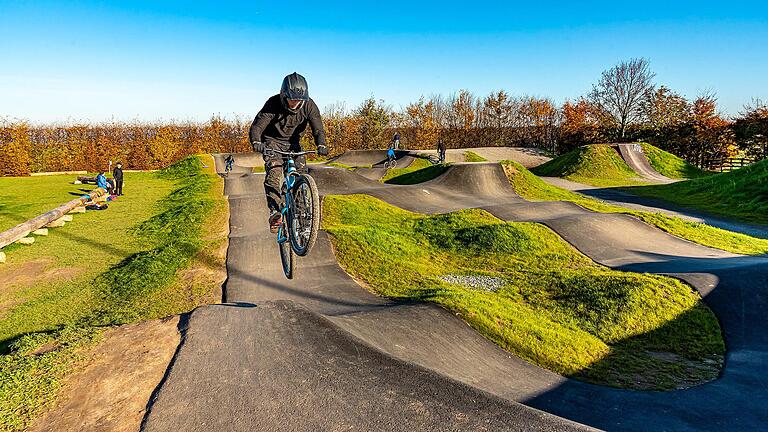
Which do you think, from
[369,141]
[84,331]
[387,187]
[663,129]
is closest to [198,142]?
[369,141]

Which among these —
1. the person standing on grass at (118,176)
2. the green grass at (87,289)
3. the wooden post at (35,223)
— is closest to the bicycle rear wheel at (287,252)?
the green grass at (87,289)

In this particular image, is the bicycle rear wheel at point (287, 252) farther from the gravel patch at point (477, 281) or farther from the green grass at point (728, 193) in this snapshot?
the green grass at point (728, 193)

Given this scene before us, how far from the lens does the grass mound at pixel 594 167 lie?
3170 cm

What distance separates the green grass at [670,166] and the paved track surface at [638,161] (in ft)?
1.72

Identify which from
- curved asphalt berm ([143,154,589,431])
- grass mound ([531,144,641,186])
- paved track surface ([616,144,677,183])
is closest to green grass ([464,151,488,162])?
grass mound ([531,144,641,186])

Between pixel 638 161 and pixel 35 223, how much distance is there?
38.5 meters

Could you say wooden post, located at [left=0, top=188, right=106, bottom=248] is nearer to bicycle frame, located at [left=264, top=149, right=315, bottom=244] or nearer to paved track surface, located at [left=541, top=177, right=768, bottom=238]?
bicycle frame, located at [left=264, top=149, right=315, bottom=244]

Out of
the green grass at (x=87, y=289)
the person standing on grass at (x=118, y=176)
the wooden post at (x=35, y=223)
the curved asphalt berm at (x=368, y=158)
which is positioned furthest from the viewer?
the curved asphalt berm at (x=368, y=158)

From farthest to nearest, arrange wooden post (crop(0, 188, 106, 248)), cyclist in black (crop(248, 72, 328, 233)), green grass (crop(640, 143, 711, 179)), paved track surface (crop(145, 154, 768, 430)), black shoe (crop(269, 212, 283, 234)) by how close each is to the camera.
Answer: green grass (crop(640, 143, 711, 179)) → wooden post (crop(0, 188, 106, 248)) → black shoe (crop(269, 212, 283, 234)) → cyclist in black (crop(248, 72, 328, 233)) → paved track surface (crop(145, 154, 768, 430))

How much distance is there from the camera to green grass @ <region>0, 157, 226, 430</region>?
4.13 metres

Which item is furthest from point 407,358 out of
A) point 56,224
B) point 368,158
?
point 368,158

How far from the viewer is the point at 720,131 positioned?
34844mm

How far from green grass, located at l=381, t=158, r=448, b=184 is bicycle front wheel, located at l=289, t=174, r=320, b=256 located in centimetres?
2056

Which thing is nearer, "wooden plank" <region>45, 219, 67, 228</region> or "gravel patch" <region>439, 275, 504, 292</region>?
"gravel patch" <region>439, 275, 504, 292</region>
